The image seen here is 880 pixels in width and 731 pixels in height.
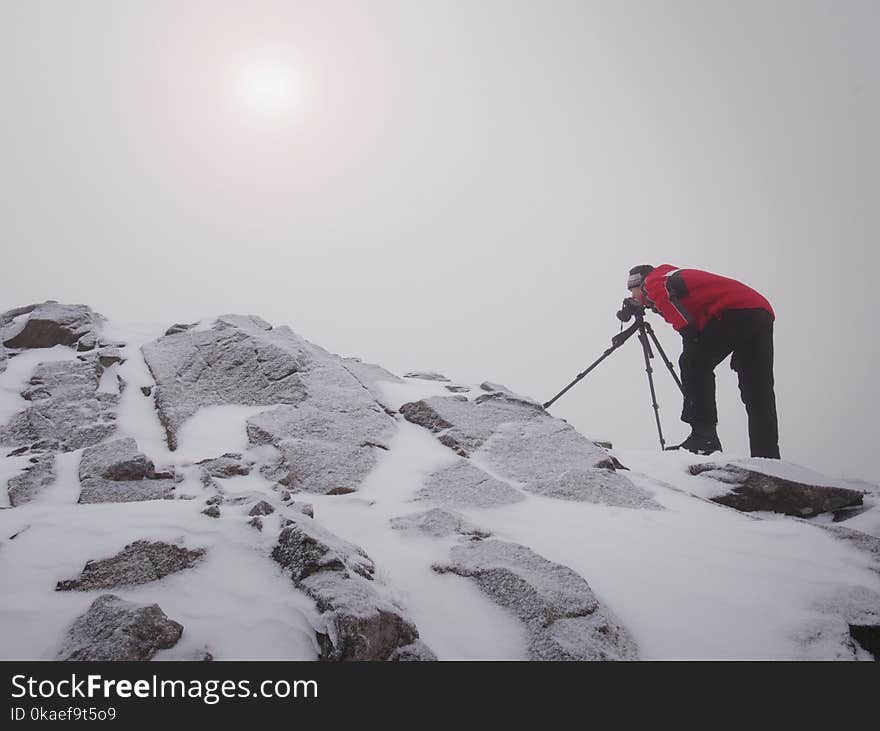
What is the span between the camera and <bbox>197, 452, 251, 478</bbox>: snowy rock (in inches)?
186

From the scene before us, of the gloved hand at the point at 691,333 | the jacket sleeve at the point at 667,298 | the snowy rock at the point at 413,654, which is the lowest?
the snowy rock at the point at 413,654

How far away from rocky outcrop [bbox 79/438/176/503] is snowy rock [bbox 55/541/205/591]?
132 cm

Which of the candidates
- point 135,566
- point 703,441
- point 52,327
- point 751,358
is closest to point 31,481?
point 135,566

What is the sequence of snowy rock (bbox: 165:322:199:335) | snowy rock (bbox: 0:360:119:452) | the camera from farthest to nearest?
snowy rock (bbox: 165:322:199:335) → the camera → snowy rock (bbox: 0:360:119:452)

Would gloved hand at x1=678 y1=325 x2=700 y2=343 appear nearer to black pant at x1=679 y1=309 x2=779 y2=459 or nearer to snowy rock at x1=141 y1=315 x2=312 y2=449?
black pant at x1=679 y1=309 x2=779 y2=459

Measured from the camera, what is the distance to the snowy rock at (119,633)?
2.09 metres

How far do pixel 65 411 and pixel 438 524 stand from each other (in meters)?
4.92

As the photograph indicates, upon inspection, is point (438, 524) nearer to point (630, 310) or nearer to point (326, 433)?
point (326, 433)

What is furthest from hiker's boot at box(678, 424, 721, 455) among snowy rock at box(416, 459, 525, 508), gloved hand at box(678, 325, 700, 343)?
snowy rock at box(416, 459, 525, 508)

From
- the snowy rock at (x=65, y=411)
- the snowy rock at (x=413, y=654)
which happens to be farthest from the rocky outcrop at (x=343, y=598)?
the snowy rock at (x=65, y=411)

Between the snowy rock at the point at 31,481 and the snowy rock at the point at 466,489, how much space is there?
3.09 metres

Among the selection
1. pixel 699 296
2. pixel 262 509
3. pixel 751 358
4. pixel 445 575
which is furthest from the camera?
pixel 699 296

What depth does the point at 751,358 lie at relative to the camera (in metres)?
6.01

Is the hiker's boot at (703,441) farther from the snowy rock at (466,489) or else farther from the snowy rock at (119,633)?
the snowy rock at (119,633)
